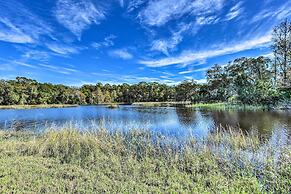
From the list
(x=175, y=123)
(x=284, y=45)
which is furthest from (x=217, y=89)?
(x=175, y=123)

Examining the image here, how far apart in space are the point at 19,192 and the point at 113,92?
8363 centimetres

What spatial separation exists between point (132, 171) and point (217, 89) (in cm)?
5114

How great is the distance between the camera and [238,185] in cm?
476

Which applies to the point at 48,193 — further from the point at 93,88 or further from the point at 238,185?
the point at 93,88

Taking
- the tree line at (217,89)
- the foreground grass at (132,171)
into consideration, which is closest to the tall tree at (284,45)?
the tree line at (217,89)

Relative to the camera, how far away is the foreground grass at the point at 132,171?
4691 millimetres

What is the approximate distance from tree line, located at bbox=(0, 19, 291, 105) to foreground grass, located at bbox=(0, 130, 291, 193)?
2209 cm

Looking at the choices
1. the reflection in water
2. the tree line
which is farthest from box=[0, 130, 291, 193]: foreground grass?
the tree line

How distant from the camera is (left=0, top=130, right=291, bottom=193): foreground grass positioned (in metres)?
4.69

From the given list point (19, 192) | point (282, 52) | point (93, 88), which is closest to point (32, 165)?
point (19, 192)

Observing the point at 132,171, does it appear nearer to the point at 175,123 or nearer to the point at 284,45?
the point at 175,123

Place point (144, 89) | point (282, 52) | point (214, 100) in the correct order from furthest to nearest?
point (144, 89) < point (214, 100) < point (282, 52)

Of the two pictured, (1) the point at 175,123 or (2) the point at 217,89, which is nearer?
(1) the point at 175,123

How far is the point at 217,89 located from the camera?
53.2 m
